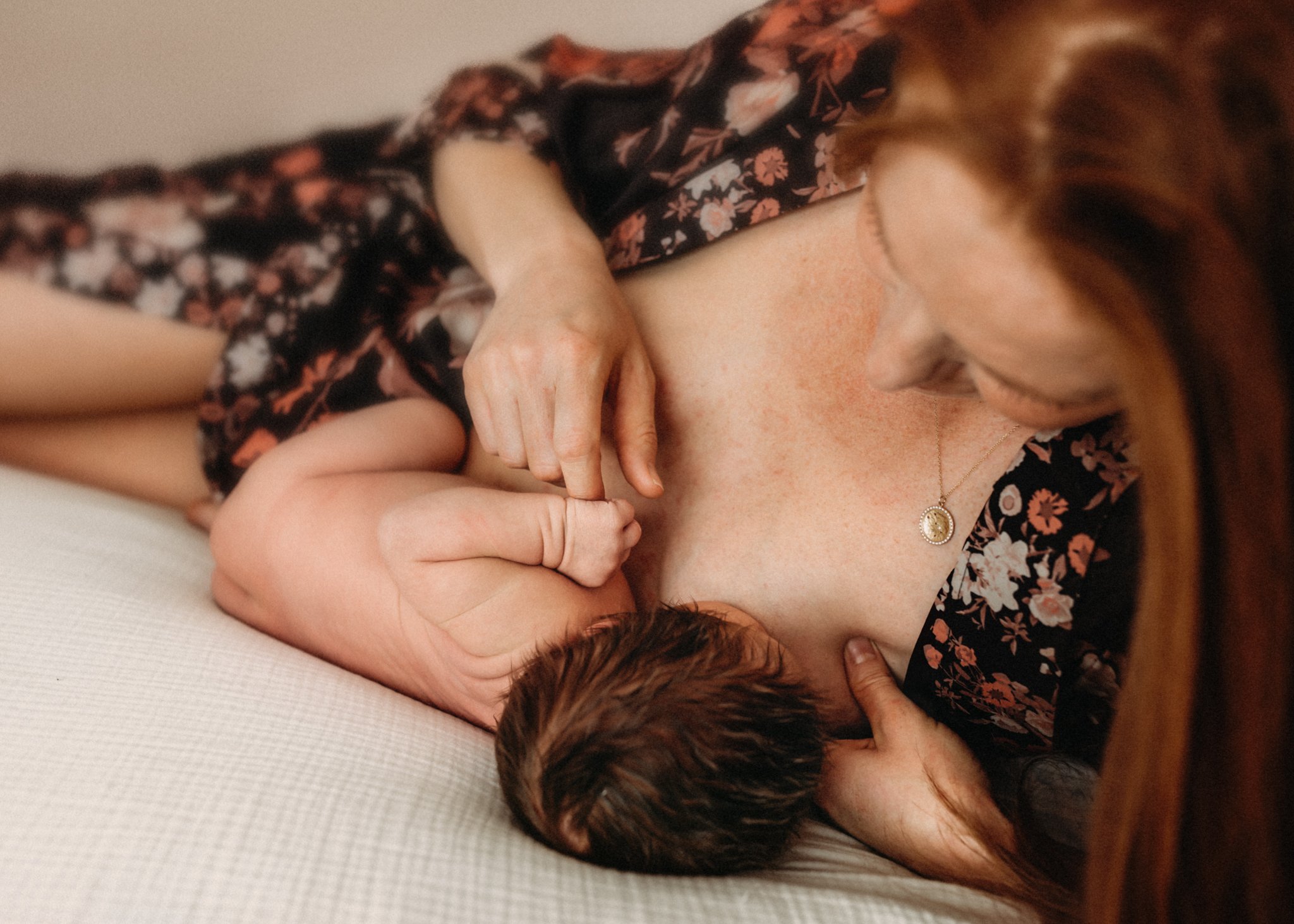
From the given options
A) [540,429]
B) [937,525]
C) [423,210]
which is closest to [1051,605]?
[937,525]

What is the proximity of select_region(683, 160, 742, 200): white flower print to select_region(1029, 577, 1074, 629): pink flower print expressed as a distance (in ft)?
1.49

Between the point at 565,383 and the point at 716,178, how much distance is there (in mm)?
284

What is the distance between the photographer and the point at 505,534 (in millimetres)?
666

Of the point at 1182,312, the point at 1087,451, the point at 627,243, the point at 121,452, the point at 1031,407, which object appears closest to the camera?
the point at 1182,312

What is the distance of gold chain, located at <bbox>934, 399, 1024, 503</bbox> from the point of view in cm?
69

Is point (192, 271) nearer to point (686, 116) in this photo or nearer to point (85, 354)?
point (85, 354)

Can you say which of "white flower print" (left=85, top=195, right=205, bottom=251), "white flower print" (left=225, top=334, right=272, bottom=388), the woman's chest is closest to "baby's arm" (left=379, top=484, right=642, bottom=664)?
the woman's chest

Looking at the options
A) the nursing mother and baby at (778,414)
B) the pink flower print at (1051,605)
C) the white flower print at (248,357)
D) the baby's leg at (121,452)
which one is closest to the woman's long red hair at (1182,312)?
the nursing mother and baby at (778,414)

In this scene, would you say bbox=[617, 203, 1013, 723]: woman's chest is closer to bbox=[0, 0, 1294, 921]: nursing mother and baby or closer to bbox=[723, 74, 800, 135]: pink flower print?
bbox=[0, 0, 1294, 921]: nursing mother and baby

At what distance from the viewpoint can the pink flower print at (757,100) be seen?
0.76m

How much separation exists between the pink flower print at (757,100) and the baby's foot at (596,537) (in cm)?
40

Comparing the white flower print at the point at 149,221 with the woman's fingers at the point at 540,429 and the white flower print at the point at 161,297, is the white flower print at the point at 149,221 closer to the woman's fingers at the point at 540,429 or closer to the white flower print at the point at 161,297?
the white flower print at the point at 161,297

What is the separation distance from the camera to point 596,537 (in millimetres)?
655

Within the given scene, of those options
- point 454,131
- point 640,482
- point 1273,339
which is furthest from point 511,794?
point 454,131
